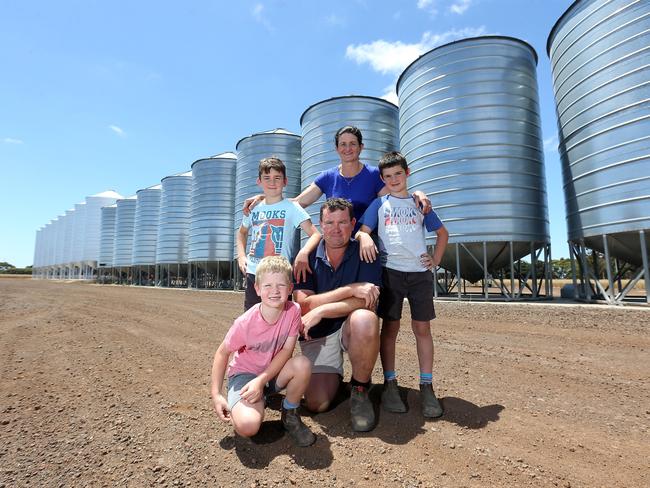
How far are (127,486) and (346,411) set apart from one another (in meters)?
1.63

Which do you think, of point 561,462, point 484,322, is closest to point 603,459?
point 561,462

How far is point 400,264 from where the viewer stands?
3.05 m

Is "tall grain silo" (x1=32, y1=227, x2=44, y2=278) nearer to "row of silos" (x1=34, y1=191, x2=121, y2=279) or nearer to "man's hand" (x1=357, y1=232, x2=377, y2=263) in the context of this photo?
"row of silos" (x1=34, y1=191, x2=121, y2=279)

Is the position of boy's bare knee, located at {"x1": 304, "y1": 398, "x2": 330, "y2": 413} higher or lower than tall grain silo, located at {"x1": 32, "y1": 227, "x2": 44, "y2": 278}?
lower

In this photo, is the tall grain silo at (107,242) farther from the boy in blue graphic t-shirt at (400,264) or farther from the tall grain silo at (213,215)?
the boy in blue graphic t-shirt at (400,264)

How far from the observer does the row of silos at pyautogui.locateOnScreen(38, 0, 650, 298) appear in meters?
10.2

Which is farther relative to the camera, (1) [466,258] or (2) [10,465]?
(1) [466,258]

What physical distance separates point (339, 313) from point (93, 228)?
74.1m

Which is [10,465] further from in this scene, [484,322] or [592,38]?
[592,38]

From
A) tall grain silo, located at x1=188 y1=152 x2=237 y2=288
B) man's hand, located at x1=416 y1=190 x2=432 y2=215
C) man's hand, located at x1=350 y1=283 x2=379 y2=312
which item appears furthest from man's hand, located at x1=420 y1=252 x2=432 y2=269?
tall grain silo, located at x1=188 y1=152 x2=237 y2=288

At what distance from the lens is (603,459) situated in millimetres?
2150

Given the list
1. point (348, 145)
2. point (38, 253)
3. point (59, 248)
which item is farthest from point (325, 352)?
point (38, 253)

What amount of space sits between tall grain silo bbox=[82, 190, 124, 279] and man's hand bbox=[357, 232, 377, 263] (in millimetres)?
72060

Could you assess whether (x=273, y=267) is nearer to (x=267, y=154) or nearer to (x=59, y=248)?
(x=267, y=154)
